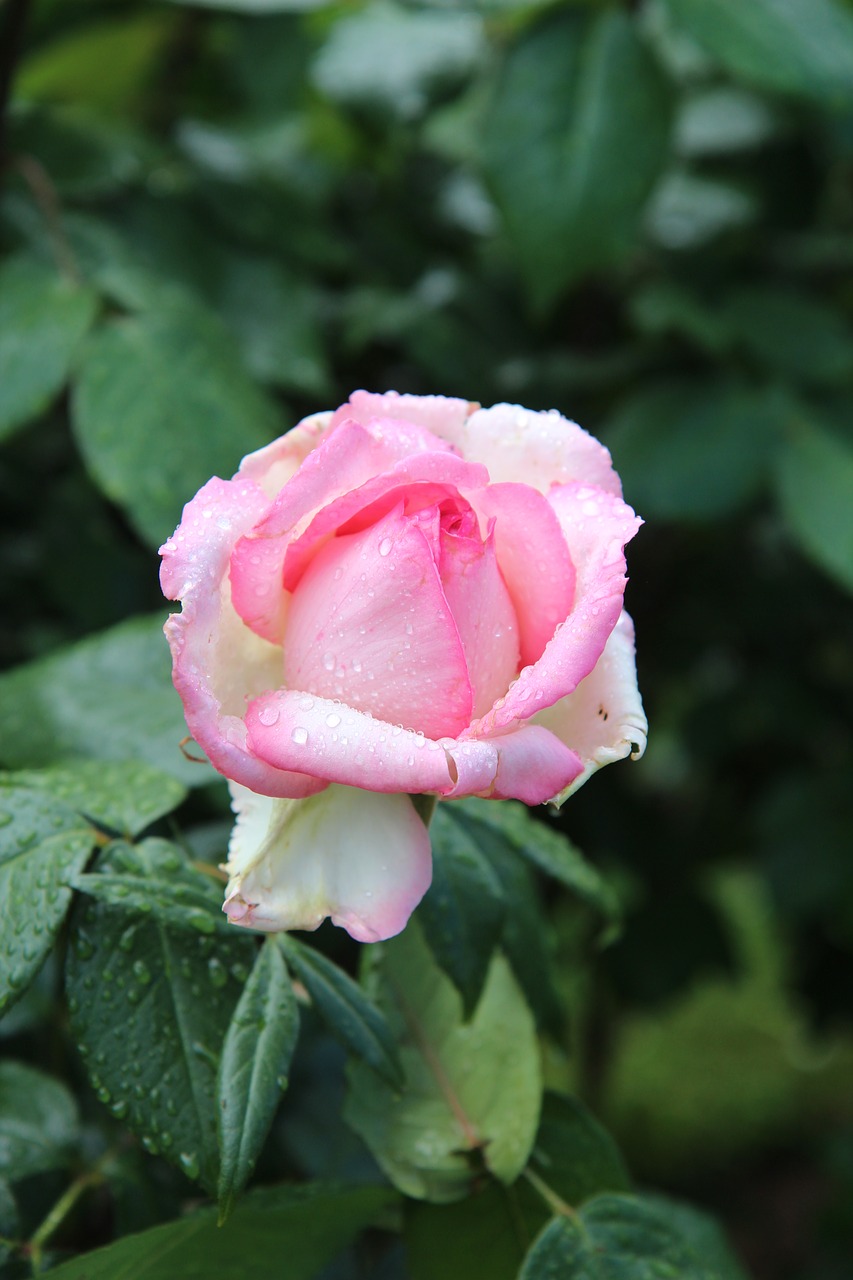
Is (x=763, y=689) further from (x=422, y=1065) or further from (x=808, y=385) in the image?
(x=422, y=1065)

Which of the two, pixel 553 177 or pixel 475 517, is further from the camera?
pixel 553 177

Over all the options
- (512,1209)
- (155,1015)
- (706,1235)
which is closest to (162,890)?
(155,1015)

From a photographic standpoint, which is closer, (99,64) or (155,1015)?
(155,1015)

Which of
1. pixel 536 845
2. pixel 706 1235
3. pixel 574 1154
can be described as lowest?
pixel 706 1235

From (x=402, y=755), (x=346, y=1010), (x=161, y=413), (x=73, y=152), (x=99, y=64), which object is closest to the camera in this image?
(x=402, y=755)

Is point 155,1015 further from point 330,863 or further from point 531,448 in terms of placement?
point 531,448

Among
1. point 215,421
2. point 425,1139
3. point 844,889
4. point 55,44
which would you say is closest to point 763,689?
point 844,889

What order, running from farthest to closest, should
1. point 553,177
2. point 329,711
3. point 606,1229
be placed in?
point 553,177, point 606,1229, point 329,711

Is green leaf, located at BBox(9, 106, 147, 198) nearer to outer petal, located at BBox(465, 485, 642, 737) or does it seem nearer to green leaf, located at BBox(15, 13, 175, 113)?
green leaf, located at BBox(15, 13, 175, 113)

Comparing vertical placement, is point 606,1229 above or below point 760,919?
above
